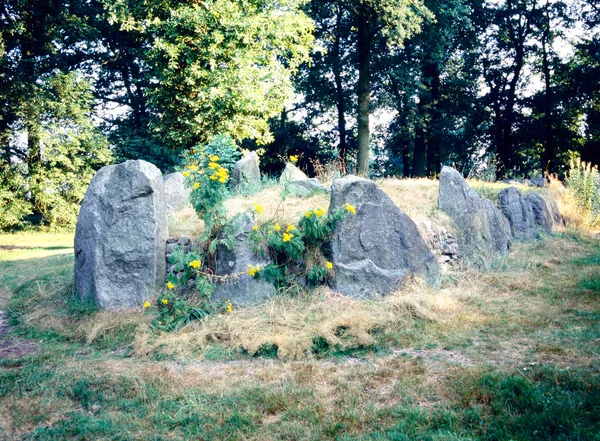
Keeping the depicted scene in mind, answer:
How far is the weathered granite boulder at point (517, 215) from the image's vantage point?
9.29 meters

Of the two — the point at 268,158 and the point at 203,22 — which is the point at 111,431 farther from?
the point at 268,158

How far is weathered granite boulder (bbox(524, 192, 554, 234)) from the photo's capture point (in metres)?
10.1

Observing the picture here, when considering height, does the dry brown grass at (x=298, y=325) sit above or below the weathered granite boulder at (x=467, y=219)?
below

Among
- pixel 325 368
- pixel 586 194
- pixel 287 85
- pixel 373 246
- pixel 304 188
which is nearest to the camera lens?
pixel 325 368

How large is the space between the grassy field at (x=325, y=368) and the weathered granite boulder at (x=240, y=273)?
0.29 metres

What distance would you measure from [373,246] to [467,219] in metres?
2.25

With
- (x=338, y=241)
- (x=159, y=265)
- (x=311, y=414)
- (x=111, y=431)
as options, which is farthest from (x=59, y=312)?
(x=311, y=414)

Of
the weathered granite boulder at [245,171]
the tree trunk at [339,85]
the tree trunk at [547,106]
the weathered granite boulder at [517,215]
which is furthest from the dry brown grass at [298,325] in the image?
the tree trunk at [547,106]

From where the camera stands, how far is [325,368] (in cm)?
407

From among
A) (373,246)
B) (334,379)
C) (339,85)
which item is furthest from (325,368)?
(339,85)

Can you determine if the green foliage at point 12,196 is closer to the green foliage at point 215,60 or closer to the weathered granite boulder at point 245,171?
the green foliage at point 215,60

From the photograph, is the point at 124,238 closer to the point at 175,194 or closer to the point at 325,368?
the point at 175,194

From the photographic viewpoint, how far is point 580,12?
21828 mm

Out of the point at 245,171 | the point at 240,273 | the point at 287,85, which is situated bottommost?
the point at 240,273
